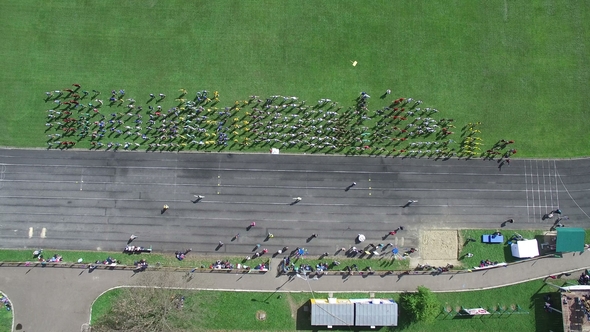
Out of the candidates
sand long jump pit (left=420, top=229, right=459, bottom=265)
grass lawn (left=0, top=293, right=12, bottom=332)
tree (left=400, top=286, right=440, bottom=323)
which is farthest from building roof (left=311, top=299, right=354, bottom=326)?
grass lawn (left=0, top=293, right=12, bottom=332)

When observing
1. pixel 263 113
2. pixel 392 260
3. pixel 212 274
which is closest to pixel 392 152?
pixel 392 260

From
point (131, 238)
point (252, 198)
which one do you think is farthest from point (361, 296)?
point (131, 238)

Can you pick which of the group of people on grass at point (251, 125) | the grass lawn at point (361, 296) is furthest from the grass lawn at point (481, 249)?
the group of people on grass at point (251, 125)

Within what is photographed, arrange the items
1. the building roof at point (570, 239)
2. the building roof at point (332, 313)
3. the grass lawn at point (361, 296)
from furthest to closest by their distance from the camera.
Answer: the building roof at point (570, 239) → the grass lawn at point (361, 296) → the building roof at point (332, 313)

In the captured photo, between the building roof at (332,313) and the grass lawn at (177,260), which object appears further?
the grass lawn at (177,260)

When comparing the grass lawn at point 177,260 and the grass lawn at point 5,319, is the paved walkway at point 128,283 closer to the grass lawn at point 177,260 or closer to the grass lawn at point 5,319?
the grass lawn at point 5,319

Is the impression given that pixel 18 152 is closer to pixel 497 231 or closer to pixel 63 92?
pixel 63 92
